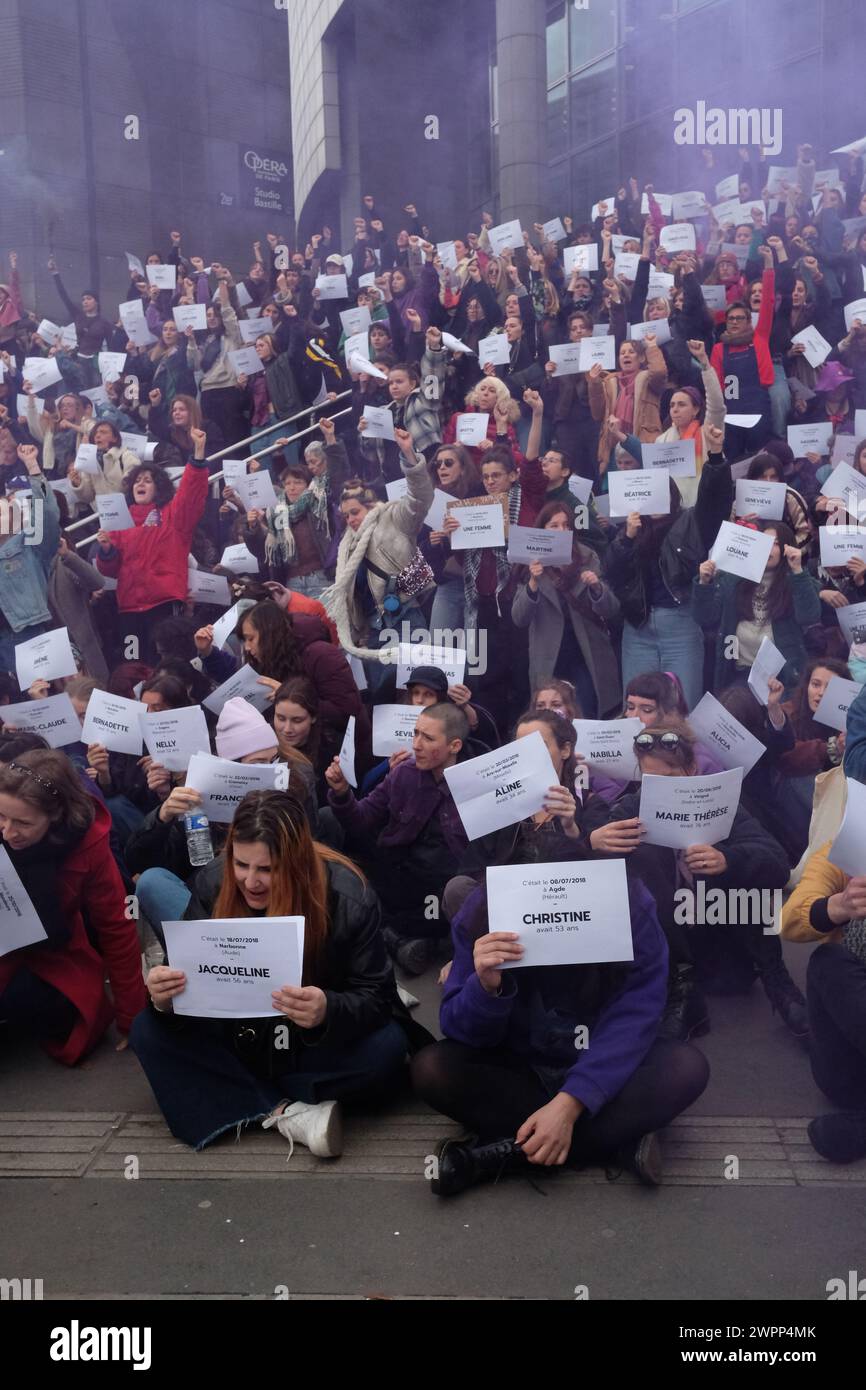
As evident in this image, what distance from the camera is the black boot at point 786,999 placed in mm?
3227

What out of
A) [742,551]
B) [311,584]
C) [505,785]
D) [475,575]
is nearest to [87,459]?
[311,584]

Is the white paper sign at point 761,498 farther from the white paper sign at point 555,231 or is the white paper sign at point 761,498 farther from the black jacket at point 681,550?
the white paper sign at point 555,231

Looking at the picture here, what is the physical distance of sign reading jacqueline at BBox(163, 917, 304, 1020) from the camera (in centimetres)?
255

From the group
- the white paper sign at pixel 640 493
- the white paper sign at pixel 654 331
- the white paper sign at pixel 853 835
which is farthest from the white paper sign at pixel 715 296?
the white paper sign at pixel 853 835

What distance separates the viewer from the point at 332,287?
8.43 meters

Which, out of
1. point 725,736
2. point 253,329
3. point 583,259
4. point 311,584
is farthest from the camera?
point 253,329

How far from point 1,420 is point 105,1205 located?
6.66 metres

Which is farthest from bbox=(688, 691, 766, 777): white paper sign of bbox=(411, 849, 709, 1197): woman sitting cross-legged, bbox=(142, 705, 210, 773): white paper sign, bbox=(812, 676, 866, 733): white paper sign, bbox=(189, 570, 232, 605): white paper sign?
bbox=(189, 570, 232, 605): white paper sign

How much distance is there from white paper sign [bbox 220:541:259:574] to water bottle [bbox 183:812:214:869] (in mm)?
2498

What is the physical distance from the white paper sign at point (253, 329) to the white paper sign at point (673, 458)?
12.5 ft

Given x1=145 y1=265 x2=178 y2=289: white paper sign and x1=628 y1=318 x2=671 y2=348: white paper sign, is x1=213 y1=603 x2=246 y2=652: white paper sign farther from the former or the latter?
x1=145 y1=265 x2=178 y2=289: white paper sign

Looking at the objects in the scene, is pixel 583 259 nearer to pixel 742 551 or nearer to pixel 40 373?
pixel 742 551

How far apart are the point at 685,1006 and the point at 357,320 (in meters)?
5.83

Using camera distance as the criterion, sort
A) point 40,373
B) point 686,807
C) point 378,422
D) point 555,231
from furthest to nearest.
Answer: point 555,231 → point 40,373 → point 378,422 → point 686,807
